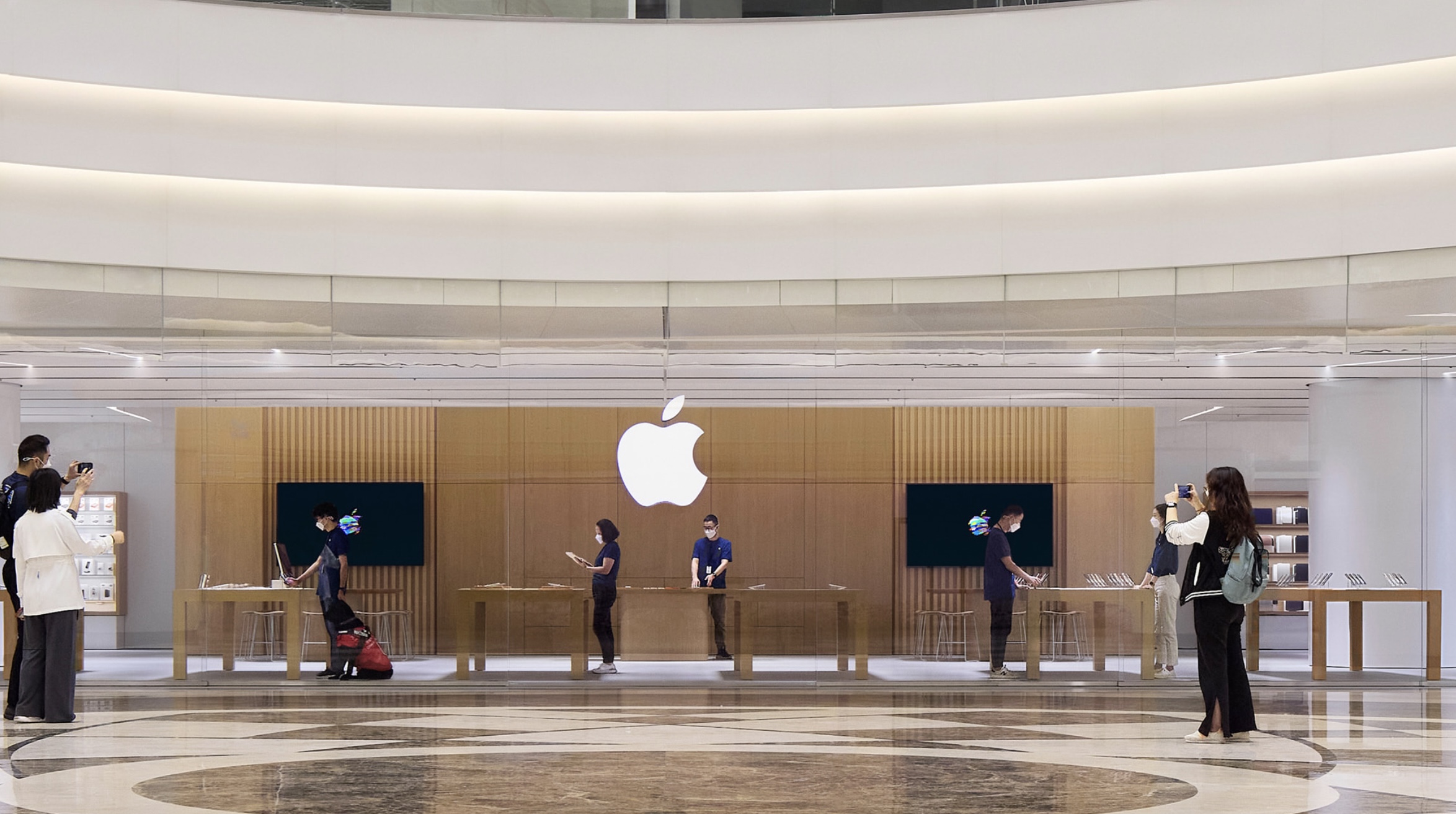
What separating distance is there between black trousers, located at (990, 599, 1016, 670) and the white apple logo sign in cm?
273

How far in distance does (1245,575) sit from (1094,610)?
425 cm

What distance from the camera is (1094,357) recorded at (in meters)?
12.9

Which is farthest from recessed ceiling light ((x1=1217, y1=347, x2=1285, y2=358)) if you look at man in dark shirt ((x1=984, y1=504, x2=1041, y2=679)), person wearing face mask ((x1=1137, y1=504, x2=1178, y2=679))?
man in dark shirt ((x1=984, y1=504, x2=1041, y2=679))

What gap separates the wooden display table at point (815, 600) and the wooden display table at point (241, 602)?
146 inches

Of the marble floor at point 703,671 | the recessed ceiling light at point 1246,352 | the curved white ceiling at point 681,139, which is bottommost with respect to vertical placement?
the marble floor at point 703,671

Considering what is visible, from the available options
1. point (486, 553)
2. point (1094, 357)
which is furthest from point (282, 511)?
point (1094, 357)

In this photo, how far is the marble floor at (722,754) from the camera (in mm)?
6836

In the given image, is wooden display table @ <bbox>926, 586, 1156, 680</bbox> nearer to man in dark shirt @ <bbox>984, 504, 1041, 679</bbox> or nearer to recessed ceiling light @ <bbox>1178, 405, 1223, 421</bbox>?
man in dark shirt @ <bbox>984, 504, 1041, 679</bbox>

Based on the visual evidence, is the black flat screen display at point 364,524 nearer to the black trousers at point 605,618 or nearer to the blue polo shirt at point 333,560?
the blue polo shirt at point 333,560

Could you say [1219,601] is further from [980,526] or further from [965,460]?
[965,460]

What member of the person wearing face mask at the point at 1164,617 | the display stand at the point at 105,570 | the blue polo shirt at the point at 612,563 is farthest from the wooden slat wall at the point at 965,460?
the display stand at the point at 105,570

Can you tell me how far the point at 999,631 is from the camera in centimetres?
1272

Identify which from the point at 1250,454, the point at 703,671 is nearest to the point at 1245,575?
the point at 1250,454

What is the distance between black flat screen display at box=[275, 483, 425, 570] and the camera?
12820 millimetres
